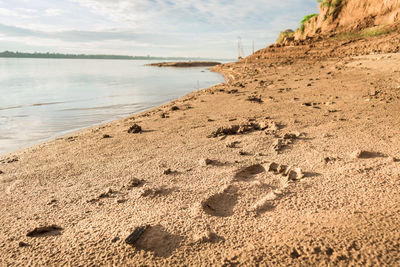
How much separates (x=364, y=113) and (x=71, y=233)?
426 cm

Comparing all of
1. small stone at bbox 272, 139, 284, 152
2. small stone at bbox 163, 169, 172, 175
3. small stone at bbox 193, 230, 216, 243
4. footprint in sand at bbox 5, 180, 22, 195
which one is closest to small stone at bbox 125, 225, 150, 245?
small stone at bbox 193, 230, 216, 243

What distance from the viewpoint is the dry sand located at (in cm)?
148

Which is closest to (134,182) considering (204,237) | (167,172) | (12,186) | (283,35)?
(167,172)

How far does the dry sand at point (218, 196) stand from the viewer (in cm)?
148

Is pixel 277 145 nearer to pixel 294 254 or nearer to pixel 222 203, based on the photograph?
pixel 222 203

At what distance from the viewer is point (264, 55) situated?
1977cm

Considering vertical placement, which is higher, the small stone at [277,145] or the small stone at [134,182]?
the small stone at [277,145]

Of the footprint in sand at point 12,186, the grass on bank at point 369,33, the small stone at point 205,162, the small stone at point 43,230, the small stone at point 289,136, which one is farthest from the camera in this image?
the grass on bank at point 369,33

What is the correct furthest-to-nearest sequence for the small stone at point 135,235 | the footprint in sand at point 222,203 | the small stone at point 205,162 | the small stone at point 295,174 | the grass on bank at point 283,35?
the grass on bank at point 283,35
the small stone at point 205,162
the small stone at point 295,174
the footprint in sand at point 222,203
the small stone at point 135,235

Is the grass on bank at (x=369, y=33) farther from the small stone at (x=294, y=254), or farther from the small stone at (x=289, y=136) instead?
the small stone at (x=294, y=254)

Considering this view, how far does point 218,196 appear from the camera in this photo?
2.08 m

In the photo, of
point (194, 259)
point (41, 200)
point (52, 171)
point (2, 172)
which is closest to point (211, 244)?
point (194, 259)

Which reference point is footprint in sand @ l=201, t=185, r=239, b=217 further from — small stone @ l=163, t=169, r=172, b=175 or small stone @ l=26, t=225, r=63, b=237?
small stone @ l=26, t=225, r=63, b=237

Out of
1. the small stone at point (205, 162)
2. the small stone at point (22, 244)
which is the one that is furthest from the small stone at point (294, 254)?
the small stone at point (22, 244)
